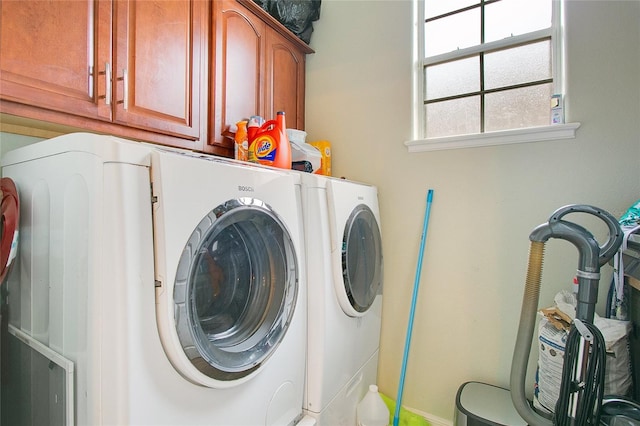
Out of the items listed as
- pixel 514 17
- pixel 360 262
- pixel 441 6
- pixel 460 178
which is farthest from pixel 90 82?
pixel 514 17

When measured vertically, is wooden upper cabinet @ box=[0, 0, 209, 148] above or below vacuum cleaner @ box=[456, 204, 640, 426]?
above

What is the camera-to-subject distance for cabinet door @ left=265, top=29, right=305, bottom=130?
182 centimetres

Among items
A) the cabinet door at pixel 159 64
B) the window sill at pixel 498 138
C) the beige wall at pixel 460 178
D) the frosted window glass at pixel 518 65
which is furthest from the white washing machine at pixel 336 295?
the frosted window glass at pixel 518 65

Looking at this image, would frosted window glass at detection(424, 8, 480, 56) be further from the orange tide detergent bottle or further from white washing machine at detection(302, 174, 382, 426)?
the orange tide detergent bottle

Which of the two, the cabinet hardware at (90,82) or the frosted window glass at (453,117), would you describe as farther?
the frosted window glass at (453,117)

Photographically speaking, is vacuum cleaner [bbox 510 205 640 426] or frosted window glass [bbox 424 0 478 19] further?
frosted window glass [bbox 424 0 478 19]

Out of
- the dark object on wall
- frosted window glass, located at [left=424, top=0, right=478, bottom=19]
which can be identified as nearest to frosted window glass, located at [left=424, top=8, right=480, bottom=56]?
frosted window glass, located at [left=424, top=0, right=478, bottom=19]

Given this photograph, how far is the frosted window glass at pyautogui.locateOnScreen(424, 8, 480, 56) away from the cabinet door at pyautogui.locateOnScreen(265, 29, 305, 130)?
2.73ft

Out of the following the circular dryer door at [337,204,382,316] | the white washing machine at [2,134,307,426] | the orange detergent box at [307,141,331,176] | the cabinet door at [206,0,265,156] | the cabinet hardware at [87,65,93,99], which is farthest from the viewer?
the orange detergent box at [307,141,331,176]

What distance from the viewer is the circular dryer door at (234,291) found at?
79 centimetres

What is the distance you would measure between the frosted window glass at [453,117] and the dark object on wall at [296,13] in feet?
3.16

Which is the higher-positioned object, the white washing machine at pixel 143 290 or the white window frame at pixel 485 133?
Result: the white window frame at pixel 485 133

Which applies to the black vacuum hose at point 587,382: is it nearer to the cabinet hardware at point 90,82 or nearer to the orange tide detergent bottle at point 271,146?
the orange tide detergent bottle at point 271,146

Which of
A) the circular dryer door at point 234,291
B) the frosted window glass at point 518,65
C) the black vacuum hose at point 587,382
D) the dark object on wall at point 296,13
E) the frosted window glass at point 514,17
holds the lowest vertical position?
Result: the black vacuum hose at point 587,382
